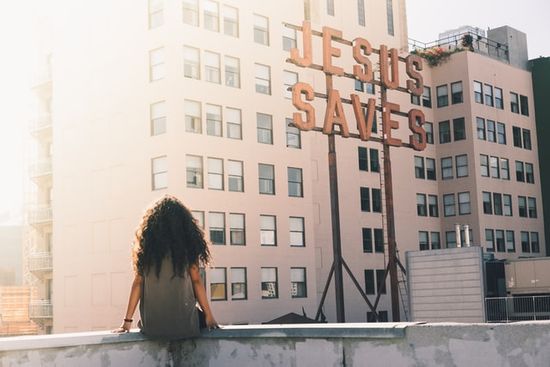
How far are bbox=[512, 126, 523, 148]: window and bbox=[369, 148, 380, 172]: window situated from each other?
15.3 m

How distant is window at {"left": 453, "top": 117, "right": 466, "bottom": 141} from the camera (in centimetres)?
5812

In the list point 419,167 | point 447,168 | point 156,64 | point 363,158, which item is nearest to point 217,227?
point 156,64

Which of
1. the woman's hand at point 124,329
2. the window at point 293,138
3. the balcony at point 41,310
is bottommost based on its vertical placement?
the balcony at point 41,310

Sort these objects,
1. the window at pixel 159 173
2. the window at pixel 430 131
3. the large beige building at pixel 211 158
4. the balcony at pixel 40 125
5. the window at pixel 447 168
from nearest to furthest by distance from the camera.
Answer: the window at pixel 159 173 → the large beige building at pixel 211 158 → the balcony at pixel 40 125 → the window at pixel 447 168 → the window at pixel 430 131

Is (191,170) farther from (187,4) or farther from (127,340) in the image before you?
(127,340)

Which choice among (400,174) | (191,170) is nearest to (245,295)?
(191,170)

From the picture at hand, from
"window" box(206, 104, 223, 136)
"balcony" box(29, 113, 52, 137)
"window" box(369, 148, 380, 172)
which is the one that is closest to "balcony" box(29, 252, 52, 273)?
"balcony" box(29, 113, 52, 137)

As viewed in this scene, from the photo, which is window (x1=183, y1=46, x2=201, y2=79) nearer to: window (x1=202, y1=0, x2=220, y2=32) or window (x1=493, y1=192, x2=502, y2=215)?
window (x1=202, y1=0, x2=220, y2=32)

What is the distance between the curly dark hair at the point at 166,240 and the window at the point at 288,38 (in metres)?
40.5

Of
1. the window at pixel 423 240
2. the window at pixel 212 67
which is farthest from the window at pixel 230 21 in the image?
the window at pixel 423 240

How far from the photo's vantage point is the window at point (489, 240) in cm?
5736

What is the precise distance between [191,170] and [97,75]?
8.81 meters

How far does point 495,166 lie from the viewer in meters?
60.0

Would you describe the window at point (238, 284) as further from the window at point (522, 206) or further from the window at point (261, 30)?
the window at point (522, 206)
